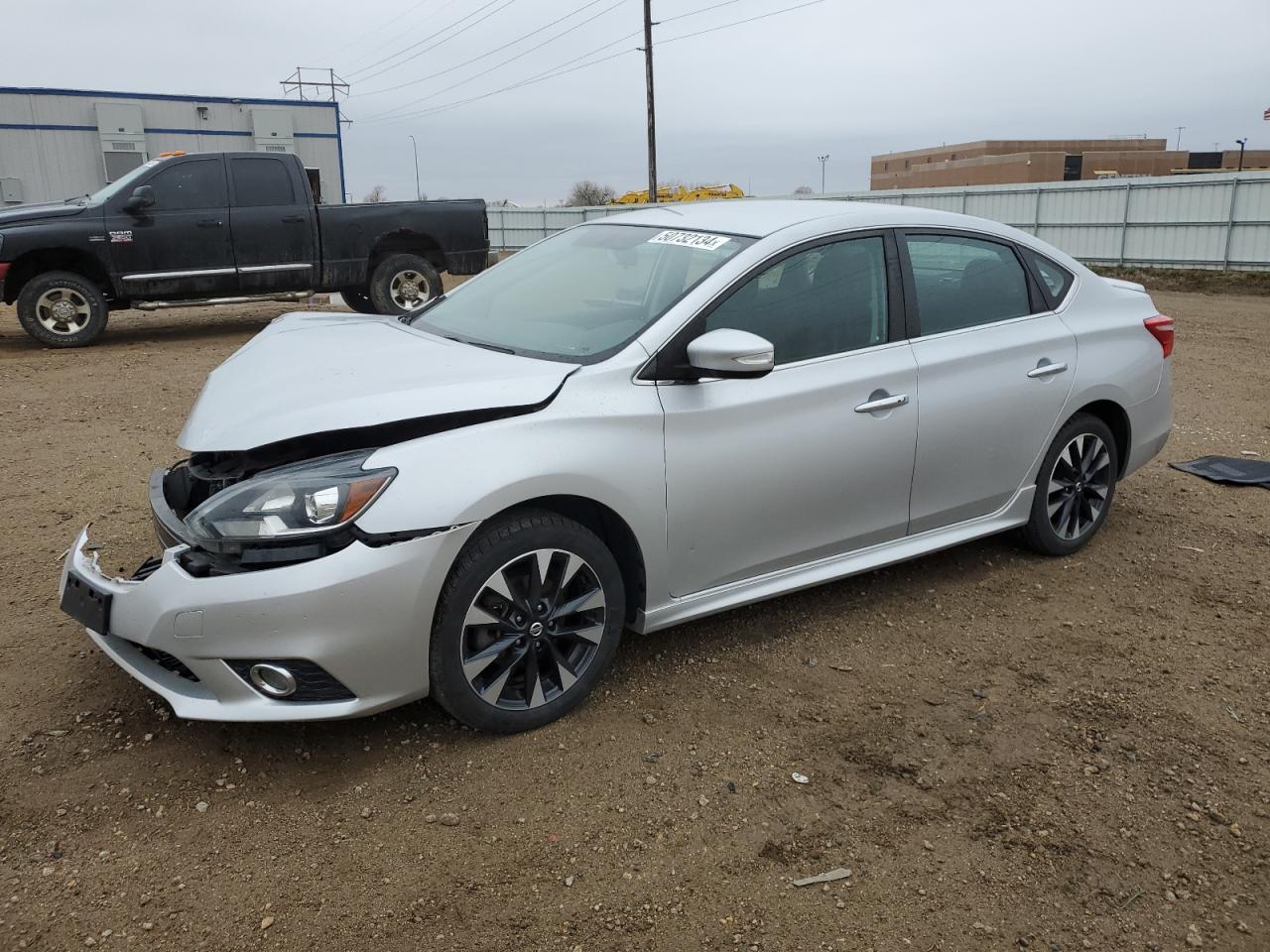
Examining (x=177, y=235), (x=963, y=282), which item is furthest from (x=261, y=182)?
(x=963, y=282)

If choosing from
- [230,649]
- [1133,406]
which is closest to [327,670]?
[230,649]

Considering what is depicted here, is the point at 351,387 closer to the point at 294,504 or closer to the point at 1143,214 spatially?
the point at 294,504

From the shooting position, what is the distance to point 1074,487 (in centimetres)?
484

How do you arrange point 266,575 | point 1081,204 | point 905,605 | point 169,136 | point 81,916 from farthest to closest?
point 169,136 → point 1081,204 → point 905,605 → point 266,575 → point 81,916

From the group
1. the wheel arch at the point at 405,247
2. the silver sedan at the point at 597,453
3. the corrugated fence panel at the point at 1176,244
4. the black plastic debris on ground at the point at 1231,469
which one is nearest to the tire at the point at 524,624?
the silver sedan at the point at 597,453

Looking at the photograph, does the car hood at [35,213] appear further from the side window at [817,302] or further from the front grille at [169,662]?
the side window at [817,302]

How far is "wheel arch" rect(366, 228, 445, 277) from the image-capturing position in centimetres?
1243

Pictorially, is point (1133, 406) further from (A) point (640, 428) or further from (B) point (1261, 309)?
(B) point (1261, 309)

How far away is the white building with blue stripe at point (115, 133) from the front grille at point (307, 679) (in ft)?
71.5

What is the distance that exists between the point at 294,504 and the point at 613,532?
104cm

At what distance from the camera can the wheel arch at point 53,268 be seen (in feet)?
34.6

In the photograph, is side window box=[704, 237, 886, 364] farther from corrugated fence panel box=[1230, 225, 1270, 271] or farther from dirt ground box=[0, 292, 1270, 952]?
corrugated fence panel box=[1230, 225, 1270, 271]

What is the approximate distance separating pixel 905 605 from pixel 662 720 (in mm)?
1476

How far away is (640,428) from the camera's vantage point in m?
3.34
